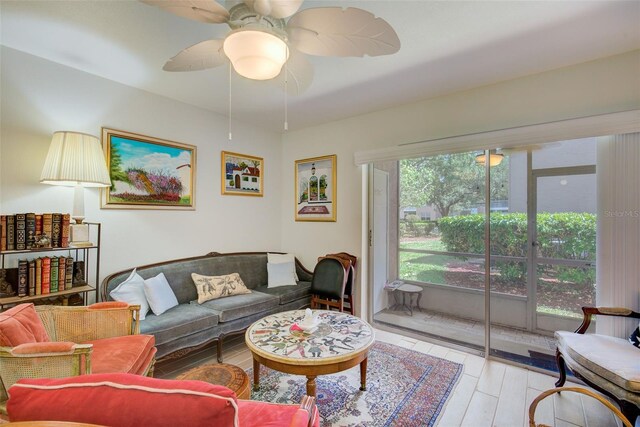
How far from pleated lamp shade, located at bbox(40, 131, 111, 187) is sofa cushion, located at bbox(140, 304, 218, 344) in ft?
4.01

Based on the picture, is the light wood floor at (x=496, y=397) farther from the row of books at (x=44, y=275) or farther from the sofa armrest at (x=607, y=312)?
the row of books at (x=44, y=275)

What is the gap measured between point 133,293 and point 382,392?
88.6 inches

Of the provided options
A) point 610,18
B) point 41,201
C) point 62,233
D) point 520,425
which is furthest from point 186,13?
point 520,425

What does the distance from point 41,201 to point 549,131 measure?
430 cm

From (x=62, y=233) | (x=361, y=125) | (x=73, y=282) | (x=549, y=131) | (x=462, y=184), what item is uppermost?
(x=361, y=125)

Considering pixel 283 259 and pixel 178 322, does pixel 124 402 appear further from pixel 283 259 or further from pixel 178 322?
pixel 283 259

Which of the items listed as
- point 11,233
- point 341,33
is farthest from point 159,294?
point 341,33

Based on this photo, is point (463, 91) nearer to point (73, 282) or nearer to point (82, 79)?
point (82, 79)

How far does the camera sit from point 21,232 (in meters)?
2.01

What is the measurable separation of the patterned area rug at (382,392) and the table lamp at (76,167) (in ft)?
6.37

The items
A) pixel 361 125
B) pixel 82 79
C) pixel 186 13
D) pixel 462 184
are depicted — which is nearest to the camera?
pixel 186 13

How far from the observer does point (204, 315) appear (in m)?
2.57

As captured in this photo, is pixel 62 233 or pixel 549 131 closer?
pixel 62 233

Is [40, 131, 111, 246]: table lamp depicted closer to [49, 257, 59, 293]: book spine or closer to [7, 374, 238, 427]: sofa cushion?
[49, 257, 59, 293]: book spine
